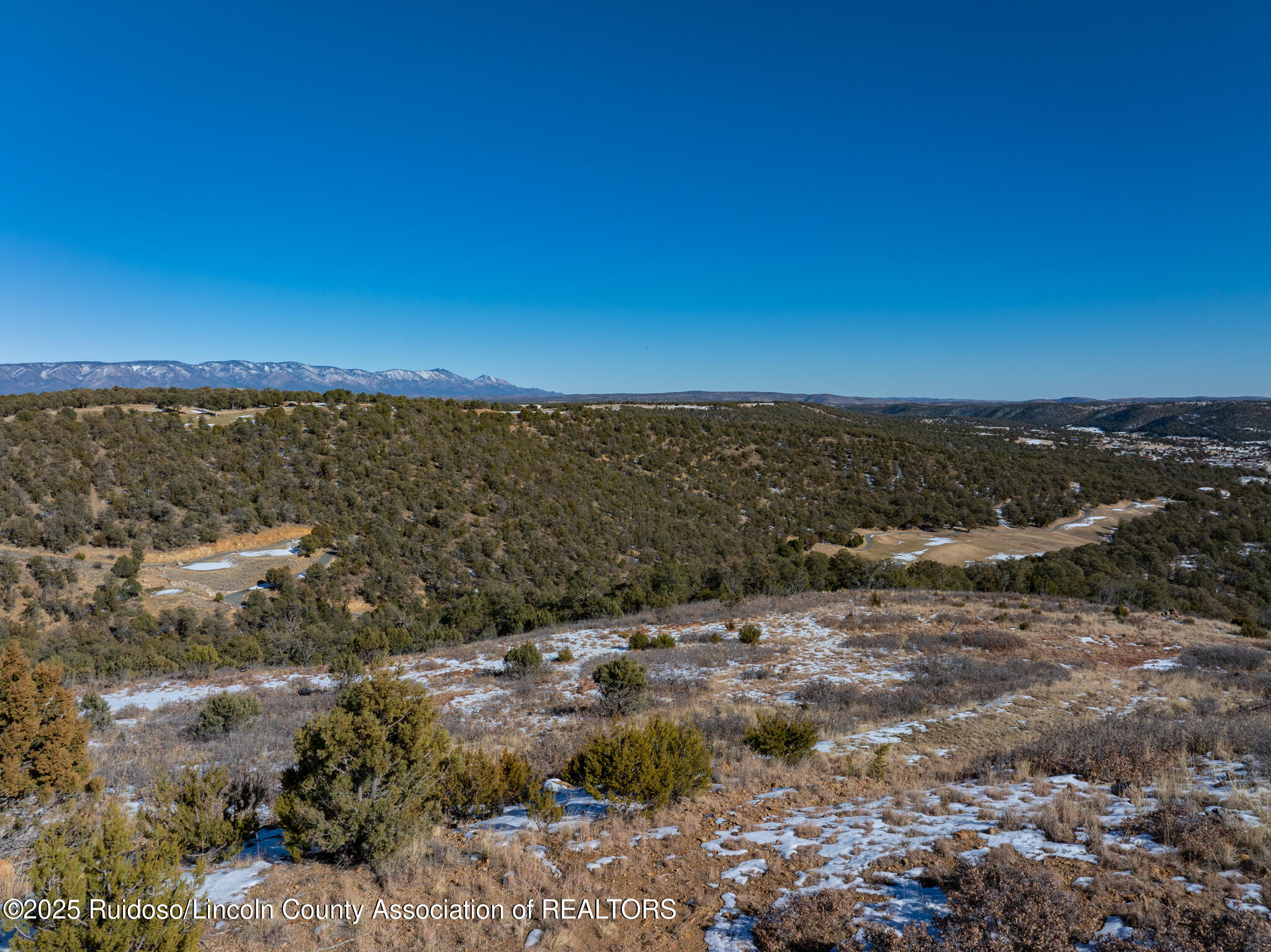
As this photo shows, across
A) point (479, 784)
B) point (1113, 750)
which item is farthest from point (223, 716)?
point (1113, 750)

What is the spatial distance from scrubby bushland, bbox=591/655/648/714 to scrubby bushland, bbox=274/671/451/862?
530 cm

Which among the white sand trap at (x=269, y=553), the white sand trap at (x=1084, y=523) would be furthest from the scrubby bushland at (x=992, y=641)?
the white sand trap at (x=1084, y=523)

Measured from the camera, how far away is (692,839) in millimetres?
5578

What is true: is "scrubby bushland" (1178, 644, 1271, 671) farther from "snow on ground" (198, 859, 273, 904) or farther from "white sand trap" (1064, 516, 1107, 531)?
"white sand trap" (1064, 516, 1107, 531)

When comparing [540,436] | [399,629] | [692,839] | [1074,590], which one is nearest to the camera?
[692,839]

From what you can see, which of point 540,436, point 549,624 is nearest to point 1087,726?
point 549,624

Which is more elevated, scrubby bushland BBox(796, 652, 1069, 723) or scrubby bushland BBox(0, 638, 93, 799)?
scrubby bushland BBox(0, 638, 93, 799)

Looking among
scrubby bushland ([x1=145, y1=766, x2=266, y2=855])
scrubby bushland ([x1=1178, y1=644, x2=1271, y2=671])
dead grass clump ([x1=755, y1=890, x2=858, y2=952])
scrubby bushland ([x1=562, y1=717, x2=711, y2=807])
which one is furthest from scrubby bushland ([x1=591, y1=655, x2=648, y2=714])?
scrubby bushland ([x1=1178, y1=644, x2=1271, y2=671])

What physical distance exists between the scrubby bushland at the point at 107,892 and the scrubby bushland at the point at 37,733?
2.00 meters

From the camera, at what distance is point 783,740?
7.81 m

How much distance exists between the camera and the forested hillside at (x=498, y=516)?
2109 centimetres

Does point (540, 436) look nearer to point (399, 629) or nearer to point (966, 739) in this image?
point (399, 629)

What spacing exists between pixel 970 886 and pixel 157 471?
113ft

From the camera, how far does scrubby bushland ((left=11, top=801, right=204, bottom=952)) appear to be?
3.00 meters
